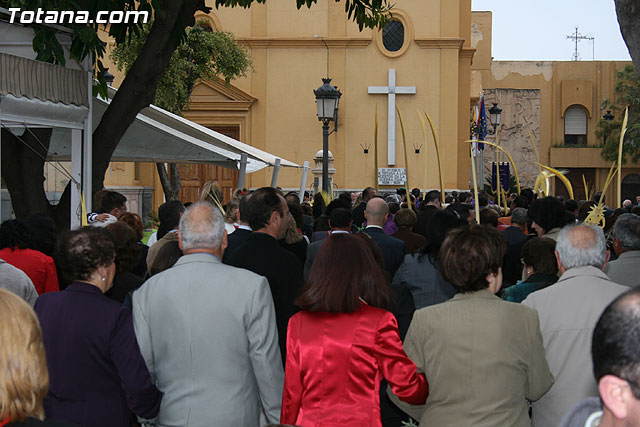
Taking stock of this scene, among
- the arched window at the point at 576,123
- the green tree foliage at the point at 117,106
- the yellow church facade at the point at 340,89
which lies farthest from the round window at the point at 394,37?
the green tree foliage at the point at 117,106

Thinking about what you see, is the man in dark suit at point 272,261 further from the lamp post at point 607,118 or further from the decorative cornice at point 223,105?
the lamp post at point 607,118

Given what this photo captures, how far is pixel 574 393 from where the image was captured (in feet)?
12.8

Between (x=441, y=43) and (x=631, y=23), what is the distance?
2227 cm

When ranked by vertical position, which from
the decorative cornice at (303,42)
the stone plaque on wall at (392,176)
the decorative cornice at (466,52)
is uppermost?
the decorative cornice at (303,42)

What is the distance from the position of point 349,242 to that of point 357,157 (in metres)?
25.0

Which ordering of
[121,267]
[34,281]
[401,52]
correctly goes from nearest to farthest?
[121,267]
[34,281]
[401,52]

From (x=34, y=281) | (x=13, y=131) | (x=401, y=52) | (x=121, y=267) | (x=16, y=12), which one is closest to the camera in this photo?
(x=121, y=267)

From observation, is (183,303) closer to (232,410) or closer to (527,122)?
(232,410)

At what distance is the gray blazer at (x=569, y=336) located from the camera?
391 cm

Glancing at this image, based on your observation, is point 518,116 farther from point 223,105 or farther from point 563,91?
point 223,105

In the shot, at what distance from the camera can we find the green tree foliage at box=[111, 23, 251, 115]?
19.1 m

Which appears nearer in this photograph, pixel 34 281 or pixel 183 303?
pixel 183 303

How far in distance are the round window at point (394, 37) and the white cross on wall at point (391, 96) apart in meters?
0.99

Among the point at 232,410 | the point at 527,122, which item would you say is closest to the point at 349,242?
the point at 232,410
